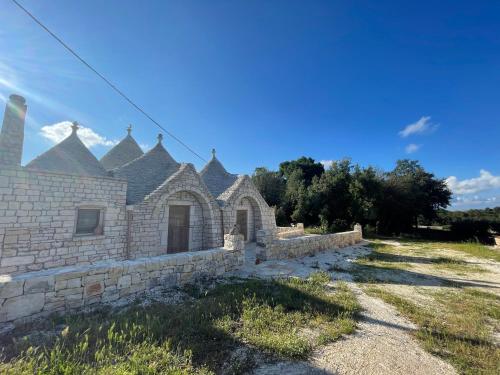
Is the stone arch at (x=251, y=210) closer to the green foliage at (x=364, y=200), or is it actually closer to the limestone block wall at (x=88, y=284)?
the limestone block wall at (x=88, y=284)

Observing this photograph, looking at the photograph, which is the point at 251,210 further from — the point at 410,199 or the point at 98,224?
the point at 410,199

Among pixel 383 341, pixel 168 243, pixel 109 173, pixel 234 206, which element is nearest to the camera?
pixel 383 341

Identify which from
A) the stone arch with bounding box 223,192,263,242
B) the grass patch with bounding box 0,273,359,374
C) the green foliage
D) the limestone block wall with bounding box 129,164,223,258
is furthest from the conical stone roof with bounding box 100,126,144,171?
the green foliage

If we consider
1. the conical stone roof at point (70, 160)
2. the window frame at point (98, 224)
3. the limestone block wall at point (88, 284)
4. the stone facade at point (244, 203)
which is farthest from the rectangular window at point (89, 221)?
the stone facade at point (244, 203)

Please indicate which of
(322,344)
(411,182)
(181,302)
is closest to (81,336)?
(181,302)

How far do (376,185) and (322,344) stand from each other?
78.1 ft

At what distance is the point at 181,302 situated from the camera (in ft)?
17.5

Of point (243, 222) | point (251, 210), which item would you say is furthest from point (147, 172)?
point (251, 210)

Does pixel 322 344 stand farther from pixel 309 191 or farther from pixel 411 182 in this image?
pixel 411 182

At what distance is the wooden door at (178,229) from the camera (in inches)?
435

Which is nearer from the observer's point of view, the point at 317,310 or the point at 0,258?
the point at 317,310

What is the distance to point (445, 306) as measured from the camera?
573 cm

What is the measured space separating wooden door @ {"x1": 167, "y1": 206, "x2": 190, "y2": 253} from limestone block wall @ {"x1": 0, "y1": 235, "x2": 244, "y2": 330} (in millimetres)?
4396

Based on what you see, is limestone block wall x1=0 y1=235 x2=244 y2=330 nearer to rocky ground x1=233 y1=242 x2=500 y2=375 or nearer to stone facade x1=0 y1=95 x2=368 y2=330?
stone facade x1=0 y1=95 x2=368 y2=330
